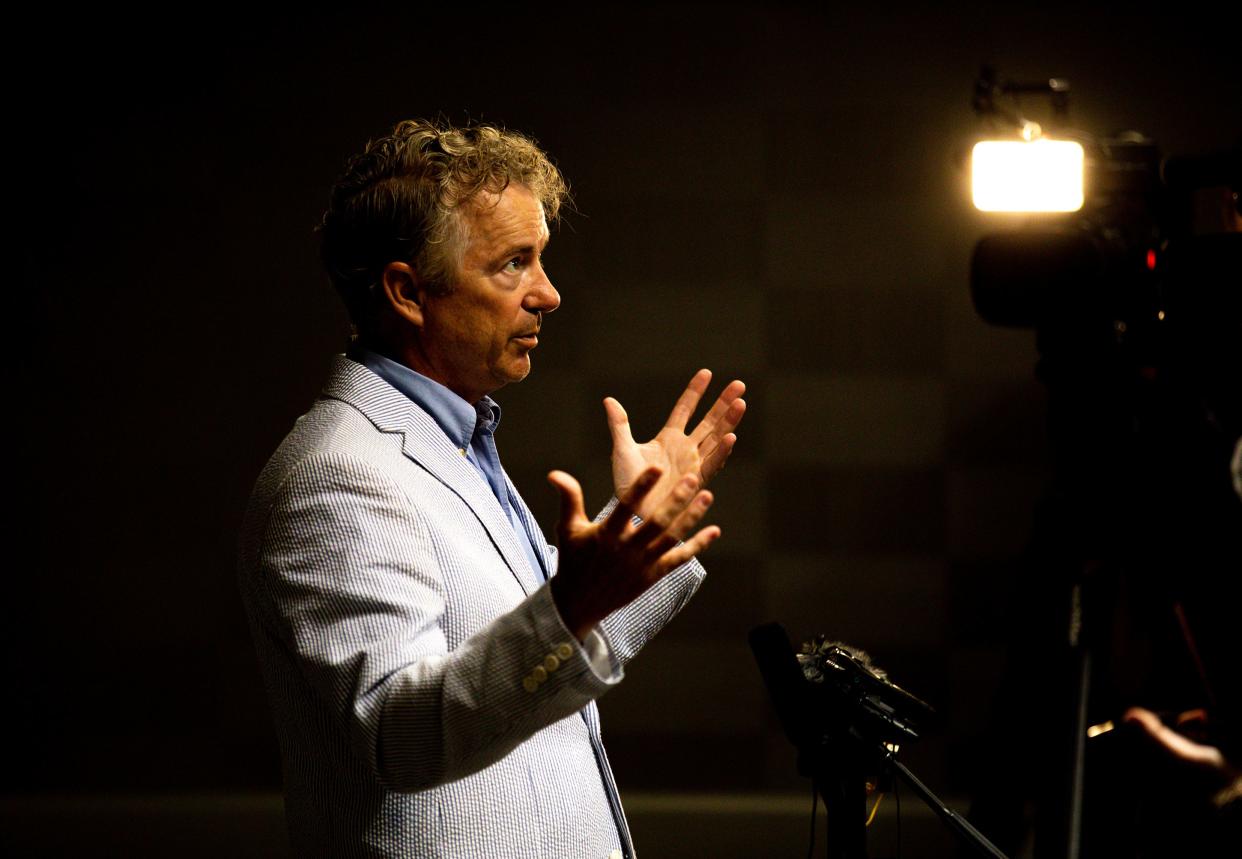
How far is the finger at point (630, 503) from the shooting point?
3.00 feet

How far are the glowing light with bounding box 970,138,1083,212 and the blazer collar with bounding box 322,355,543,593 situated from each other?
1646mm

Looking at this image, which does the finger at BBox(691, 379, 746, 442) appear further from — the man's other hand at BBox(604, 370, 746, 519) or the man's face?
the man's face

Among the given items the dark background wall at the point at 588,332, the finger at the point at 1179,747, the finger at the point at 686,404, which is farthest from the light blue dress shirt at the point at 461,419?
the dark background wall at the point at 588,332

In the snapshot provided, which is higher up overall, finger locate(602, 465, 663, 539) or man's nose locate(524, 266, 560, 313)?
man's nose locate(524, 266, 560, 313)

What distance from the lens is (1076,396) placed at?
2.36 meters

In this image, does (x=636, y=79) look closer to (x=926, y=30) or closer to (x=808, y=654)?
(x=926, y=30)

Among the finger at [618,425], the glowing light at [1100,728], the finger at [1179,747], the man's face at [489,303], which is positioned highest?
the man's face at [489,303]

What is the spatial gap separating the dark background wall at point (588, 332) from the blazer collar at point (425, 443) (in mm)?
1881

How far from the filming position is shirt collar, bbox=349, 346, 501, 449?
1.33 meters

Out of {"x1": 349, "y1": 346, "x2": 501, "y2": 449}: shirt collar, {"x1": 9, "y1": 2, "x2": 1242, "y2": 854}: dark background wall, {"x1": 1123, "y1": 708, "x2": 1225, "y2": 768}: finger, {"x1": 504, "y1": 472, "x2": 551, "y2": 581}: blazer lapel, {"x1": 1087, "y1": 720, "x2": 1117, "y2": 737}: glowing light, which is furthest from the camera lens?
{"x1": 9, "y1": 2, "x2": 1242, "y2": 854}: dark background wall

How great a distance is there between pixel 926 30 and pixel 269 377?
6.86ft

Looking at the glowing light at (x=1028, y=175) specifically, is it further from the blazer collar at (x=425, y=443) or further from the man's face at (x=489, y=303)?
the blazer collar at (x=425, y=443)

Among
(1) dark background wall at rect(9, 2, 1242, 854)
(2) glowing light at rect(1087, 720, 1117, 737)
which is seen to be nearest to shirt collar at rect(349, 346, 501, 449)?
(2) glowing light at rect(1087, 720, 1117, 737)

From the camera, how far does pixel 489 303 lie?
1381mm
